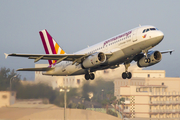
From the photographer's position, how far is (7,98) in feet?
136

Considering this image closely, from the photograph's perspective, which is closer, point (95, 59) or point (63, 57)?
point (95, 59)

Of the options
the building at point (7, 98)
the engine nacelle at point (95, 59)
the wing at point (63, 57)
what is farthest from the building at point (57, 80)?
the engine nacelle at point (95, 59)

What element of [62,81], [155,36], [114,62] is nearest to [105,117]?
[62,81]

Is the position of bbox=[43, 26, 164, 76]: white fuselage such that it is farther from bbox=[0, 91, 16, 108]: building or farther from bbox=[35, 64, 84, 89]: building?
bbox=[0, 91, 16, 108]: building

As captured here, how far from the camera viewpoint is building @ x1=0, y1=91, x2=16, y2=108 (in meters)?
40.9

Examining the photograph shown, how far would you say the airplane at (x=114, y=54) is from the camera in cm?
3210

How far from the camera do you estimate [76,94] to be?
45594 millimetres

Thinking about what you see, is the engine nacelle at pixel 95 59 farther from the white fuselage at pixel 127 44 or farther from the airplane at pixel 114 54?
the white fuselage at pixel 127 44

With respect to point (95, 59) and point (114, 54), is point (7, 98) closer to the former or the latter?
point (95, 59)

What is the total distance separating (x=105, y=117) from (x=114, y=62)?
23.7 metres

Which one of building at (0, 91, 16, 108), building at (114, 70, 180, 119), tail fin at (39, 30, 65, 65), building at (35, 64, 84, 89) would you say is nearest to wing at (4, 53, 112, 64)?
building at (35, 64, 84, 89)

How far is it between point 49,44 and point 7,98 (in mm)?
10722

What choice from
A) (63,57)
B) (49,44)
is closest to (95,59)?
(63,57)

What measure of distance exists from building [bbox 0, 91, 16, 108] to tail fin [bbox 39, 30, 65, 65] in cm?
743
